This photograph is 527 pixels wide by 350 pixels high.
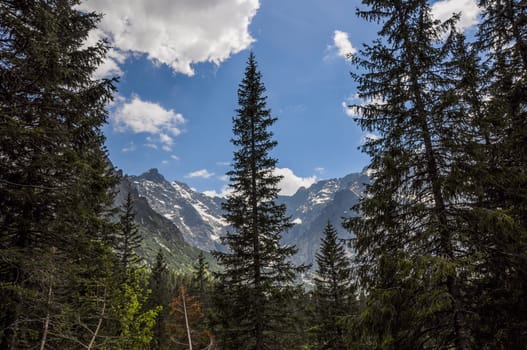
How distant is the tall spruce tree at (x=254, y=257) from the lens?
14094mm

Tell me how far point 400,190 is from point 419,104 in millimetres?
2478

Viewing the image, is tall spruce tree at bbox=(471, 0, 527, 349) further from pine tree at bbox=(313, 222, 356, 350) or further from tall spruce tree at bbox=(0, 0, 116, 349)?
pine tree at bbox=(313, 222, 356, 350)

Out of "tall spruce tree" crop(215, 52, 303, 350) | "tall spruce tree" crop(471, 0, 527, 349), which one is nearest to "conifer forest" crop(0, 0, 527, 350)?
"tall spruce tree" crop(471, 0, 527, 349)

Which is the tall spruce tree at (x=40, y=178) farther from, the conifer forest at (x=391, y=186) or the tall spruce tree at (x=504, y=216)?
the tall spruce tree at (x=504, y=216)

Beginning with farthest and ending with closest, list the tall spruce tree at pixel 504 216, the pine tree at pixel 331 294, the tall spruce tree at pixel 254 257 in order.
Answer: the pine tree at pixel 331 294 → the tall spruce tree at pixel 254 257 → the tall spruce tree at pixel 504 216

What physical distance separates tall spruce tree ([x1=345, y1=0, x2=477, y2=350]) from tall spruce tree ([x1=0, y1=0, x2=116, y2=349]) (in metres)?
7.04

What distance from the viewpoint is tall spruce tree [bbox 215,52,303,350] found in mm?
14094

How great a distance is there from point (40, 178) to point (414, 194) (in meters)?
9.99

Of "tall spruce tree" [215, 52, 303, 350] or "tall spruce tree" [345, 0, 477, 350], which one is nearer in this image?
"tall spruce tree" [345, 0, 477, 350]

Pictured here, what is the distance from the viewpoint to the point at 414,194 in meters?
8.42

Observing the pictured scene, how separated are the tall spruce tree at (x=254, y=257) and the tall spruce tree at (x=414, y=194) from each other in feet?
22.3

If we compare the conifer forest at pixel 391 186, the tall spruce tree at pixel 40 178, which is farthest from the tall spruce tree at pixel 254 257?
the tall spruce tree at pixel 40 178

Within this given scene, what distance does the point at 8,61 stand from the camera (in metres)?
6.95

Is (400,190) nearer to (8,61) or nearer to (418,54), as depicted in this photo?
(418,54)
